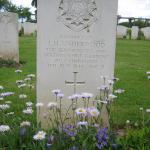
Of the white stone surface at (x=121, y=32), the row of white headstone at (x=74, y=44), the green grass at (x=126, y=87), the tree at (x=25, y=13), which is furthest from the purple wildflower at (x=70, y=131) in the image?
the tree at (x=25, y=13)

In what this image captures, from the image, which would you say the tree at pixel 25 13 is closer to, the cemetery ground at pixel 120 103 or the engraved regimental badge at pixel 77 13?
the cemetery ground at pixel 120 103

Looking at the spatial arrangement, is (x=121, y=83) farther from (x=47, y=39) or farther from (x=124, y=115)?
(x=47, y=39)

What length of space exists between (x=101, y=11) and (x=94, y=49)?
424 millimetres

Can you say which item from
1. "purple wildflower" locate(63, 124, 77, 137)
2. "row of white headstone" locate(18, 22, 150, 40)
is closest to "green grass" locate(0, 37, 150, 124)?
"purple wildflower" locate(63, 124, 77, 137)

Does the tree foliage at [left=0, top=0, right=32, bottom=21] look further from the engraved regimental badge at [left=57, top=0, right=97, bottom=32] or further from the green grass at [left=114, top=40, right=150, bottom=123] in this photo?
the engraved regimental badge at [left=57, top=0, right=97, bottom=32]

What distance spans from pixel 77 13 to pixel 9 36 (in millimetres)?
8180

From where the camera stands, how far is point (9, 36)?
12.6m

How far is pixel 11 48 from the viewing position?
1272cm

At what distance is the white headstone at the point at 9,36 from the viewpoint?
483 inches

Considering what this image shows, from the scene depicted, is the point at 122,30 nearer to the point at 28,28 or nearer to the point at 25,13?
the point at 28,28

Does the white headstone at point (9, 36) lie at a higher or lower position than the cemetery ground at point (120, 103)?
higher

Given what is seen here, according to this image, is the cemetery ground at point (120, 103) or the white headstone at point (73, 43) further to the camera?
the white headstone at point (73, 43)

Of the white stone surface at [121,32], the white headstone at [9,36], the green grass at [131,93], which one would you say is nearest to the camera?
the green grass at [131,93]

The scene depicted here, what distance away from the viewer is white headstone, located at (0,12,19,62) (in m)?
12.3
